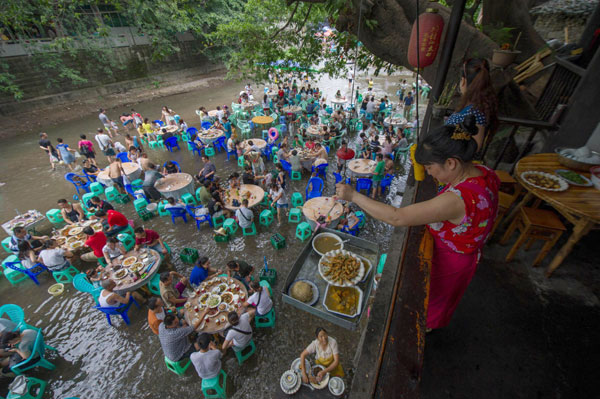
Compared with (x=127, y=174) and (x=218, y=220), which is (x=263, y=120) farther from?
(x=218, y=220)

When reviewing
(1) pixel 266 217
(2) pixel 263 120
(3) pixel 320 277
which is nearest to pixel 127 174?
(1) pixel 266 217

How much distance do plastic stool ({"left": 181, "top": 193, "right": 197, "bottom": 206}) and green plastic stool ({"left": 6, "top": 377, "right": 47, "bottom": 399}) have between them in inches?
212

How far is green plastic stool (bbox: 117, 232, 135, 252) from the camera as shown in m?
7.12

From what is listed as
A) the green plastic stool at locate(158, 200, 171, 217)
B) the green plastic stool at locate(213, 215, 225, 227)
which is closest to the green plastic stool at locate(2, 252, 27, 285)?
the green plastic stool at locate(158, 200, 171, 217)

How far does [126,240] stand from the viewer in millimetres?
7223

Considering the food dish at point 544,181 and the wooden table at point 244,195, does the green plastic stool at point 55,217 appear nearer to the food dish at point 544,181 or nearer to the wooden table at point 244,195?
the wooden table at point 244,195

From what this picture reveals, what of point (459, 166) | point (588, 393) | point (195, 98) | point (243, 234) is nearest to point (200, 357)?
point (243, 234)

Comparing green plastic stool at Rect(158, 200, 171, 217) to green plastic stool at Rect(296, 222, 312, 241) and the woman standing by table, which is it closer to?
green plastic stool at Rect(296, 222, 312, 241)

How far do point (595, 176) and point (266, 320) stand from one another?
602 centimetres

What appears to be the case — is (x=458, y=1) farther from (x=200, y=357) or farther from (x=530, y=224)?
(x=200, y=357)

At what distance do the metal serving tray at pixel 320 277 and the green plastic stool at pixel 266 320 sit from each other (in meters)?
0.74

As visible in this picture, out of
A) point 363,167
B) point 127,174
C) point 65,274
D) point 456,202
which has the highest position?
point 456,202

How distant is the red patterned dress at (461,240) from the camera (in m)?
1.95

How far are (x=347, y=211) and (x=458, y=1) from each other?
499cm
